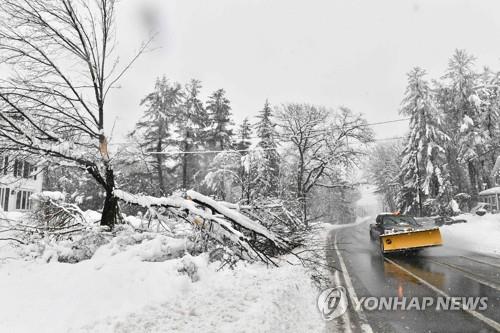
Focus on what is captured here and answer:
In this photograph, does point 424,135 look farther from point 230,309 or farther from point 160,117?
point 230,309

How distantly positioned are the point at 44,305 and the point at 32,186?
2924 cm

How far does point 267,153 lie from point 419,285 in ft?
82.3

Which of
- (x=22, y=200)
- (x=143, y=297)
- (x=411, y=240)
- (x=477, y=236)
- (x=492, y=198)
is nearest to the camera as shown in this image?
(x=143, y=297)

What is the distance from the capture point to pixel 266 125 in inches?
1430

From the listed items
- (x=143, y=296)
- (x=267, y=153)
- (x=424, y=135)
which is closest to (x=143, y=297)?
(x=143, y=296)

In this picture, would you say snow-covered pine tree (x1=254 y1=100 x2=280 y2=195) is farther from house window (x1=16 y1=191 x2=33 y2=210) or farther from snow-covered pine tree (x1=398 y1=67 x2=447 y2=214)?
house window (x1=16 y1=191 x2=33 y2=210)

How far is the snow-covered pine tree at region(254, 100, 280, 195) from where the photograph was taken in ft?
95.5

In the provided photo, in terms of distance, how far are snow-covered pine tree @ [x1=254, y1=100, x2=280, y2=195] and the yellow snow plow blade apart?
1398cm

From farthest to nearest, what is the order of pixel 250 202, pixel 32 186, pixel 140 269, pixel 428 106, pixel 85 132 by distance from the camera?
1. pixel 428 106
2. pixel 32 186
3. pixel 85 132
4. pixel 250 202
5. pixel 140 269

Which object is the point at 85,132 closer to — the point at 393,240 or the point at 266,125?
the point at 393,240

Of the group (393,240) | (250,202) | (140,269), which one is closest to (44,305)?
(140,269)

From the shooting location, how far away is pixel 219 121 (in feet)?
122

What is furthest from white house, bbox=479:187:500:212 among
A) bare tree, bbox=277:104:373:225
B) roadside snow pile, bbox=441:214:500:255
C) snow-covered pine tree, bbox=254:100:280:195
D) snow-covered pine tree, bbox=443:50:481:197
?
snow-covered pine tree, bbox=254:100:280:195

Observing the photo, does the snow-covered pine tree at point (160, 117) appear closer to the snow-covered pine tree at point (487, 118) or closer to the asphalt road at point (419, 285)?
the asphalt road at point (419, 285)
